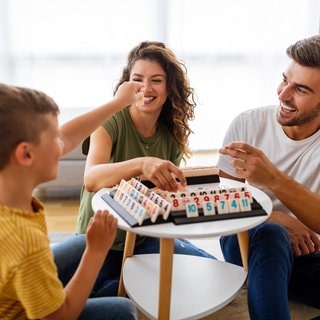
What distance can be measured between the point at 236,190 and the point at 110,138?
48 centimetres

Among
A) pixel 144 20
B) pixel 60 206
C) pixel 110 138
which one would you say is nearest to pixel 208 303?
pixel 110 138

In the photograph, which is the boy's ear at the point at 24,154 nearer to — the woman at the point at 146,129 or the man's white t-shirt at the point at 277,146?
the woman at the point at 146,129

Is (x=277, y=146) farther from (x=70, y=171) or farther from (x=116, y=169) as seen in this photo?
(x=70, y=171)

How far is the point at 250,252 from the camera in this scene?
51.2 inches

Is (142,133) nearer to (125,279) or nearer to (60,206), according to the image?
(125,279)

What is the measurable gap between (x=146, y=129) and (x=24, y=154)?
0.81 meters

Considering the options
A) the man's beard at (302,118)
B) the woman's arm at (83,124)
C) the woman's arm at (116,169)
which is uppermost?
the woman's arm at (83,124)

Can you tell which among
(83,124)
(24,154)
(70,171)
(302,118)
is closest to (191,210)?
(83,124)

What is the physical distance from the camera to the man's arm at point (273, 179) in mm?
1259

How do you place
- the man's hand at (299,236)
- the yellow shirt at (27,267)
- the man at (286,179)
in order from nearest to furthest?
the yellow shirt at (27,267), the man at (286,179), the man's hand at (299,236)

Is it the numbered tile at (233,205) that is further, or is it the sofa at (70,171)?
the sofa at (70,171)

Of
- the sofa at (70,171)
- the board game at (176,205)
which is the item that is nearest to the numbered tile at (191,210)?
the board game at (176,205)

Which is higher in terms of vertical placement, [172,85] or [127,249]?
[172,85]

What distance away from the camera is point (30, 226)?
81cm
